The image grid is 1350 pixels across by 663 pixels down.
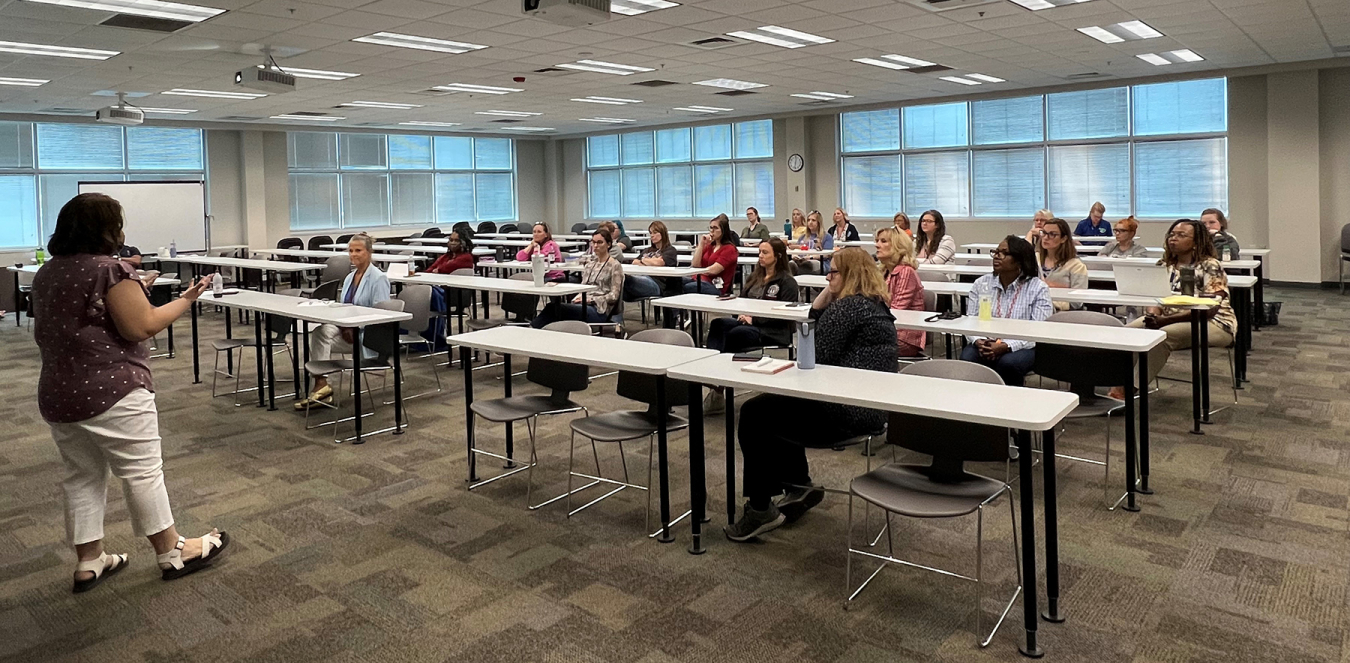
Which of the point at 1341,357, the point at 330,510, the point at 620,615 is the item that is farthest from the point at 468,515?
the point at 1341,357

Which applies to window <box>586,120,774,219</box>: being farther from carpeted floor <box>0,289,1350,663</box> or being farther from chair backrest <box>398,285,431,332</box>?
carpeted floor <box>0,289,1350,663</box>

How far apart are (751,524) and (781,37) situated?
6.38 meters

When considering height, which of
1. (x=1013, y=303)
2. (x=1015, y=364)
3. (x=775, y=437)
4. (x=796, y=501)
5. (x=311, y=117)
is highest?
(x=311, y=117)

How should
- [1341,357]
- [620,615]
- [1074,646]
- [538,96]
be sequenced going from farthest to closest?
1. [538,96]
2. [1341,357]
3. [620,615]
4. [1074,646]

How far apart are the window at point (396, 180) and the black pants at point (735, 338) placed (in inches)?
534

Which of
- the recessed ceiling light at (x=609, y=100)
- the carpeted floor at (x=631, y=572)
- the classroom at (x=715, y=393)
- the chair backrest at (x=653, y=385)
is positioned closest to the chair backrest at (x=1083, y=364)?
the classroom at (x=715, y=393)

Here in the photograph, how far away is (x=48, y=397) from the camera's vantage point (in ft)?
10.7

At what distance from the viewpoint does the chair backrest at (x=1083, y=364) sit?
4.14 meters

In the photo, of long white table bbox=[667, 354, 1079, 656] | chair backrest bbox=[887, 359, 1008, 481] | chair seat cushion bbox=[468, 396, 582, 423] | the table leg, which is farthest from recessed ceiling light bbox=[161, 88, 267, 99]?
the table leg

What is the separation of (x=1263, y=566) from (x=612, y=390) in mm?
4277

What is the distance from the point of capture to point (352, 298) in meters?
6.45

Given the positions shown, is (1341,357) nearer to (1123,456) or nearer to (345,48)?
(1123,456)

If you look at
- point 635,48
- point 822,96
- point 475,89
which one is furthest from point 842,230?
point 475,89

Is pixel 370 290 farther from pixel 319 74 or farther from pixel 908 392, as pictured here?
pixel 319 74
